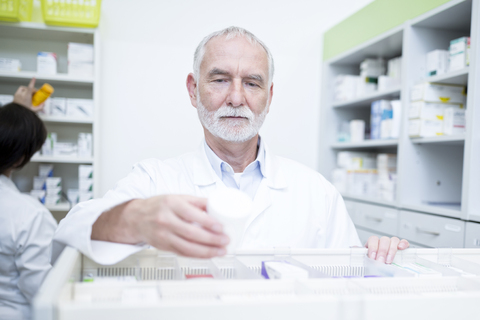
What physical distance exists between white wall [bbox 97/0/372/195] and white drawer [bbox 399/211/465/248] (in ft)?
4.14

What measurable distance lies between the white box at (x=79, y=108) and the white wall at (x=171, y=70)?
0.90ft

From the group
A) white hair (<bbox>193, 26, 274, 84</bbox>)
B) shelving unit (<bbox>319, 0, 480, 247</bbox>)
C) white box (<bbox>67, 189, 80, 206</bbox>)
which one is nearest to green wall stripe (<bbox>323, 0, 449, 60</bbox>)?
shelving unit (<bbox>319, 0, 480, 247</bbox>)

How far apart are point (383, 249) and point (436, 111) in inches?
65.4

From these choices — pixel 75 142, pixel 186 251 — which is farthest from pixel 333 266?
pixel 75 142

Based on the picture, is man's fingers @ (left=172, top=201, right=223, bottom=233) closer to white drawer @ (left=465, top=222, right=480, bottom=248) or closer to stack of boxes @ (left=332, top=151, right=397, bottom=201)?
white drawer @ (left=465, top=222, right=480, bottom=248)

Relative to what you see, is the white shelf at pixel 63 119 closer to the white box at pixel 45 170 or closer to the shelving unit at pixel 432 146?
the white box at pixel 45 170

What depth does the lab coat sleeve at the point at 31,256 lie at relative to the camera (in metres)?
1.48

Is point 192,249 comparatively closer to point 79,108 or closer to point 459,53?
point 459,53

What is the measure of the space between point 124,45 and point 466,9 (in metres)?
2.23

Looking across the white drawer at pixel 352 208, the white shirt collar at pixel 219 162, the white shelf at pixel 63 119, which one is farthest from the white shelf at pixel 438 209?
the white shelf at pixel 63 119

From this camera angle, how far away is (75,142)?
9.47ft

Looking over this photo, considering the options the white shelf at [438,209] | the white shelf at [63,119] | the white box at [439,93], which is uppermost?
the white box at [439,93]

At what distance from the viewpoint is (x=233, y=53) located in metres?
1.46

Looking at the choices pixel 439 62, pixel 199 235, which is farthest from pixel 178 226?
pixel 439 62
